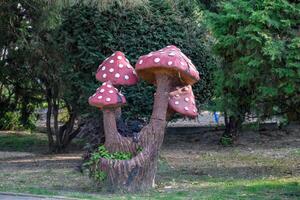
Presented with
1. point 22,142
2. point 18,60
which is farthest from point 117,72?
point 22,142

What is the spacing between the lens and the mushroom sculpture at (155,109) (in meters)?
10.2

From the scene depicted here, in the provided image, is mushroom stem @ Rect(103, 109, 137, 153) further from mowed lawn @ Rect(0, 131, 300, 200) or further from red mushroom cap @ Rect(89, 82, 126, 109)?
mowed lawn @ Rect(0, 131, 300, 200)

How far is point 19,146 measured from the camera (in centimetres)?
2052

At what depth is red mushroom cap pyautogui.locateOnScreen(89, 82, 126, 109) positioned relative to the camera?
10234 mm

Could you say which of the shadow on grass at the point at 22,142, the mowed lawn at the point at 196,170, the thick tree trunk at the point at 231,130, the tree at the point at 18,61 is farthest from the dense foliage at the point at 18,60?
the thick tree trunk at the point at 231,130

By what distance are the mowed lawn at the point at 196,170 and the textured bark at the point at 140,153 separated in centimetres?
28

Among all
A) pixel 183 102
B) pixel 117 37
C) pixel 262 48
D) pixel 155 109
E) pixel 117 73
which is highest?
pixel 117 37

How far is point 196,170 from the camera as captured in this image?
13.4 m

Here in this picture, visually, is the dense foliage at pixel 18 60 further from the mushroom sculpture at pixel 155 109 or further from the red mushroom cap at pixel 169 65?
the mushroom sculpture at pixel 155 109

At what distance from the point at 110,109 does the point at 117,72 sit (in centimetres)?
71

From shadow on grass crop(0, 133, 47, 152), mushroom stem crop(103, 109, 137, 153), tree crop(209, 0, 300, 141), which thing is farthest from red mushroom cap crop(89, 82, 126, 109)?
shadow on grass crop(0, 133, 47, 152)

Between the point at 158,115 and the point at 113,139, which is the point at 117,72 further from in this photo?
the point at 113,139

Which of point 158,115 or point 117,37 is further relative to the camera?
point 117,37

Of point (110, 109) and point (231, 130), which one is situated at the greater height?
point (110, 109)
